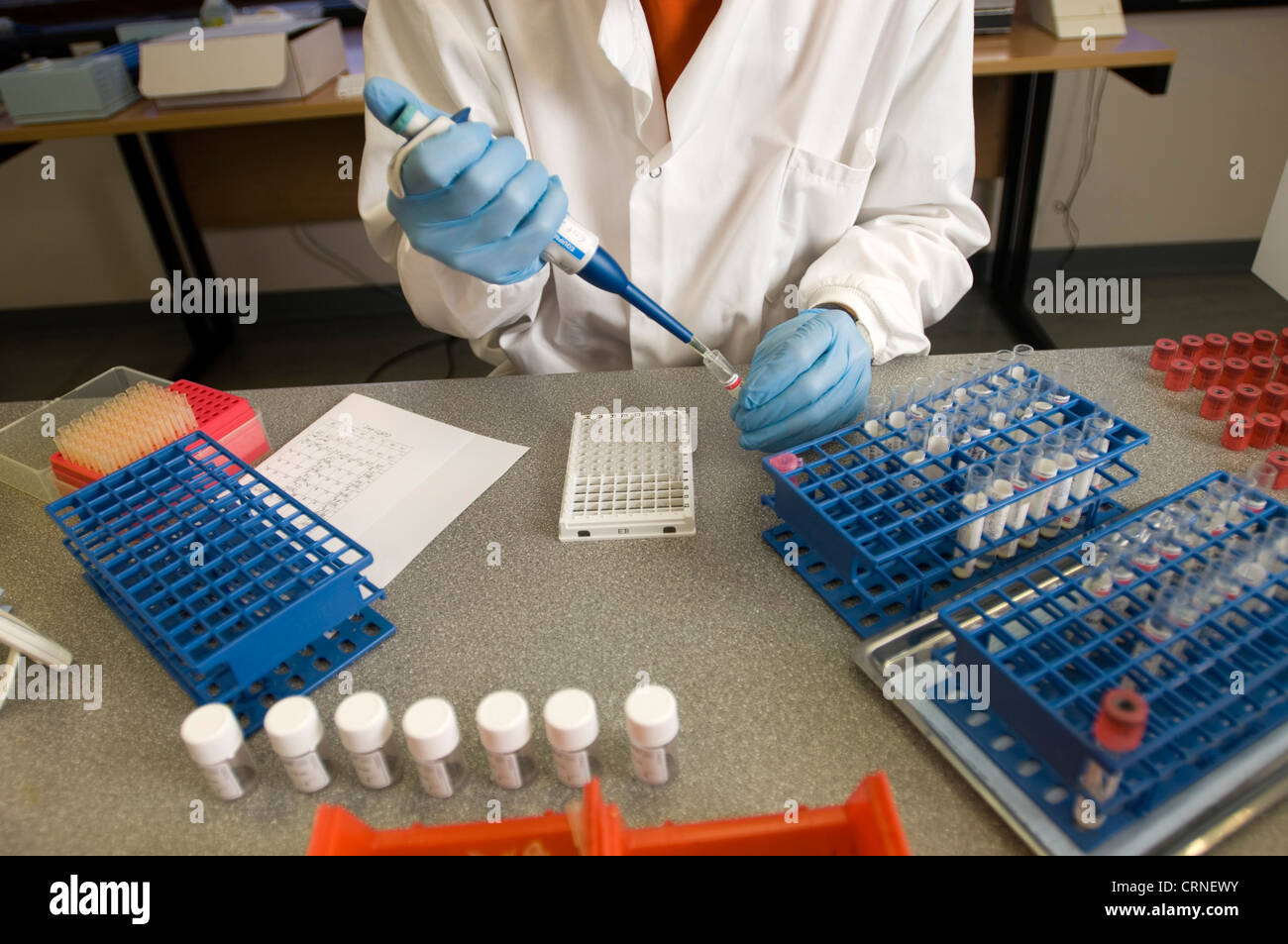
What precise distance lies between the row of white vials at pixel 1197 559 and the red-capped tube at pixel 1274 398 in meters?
0.23

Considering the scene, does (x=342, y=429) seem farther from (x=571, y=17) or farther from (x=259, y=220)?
(x=259, y=220)

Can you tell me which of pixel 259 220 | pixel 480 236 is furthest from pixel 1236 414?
pixel 259 220

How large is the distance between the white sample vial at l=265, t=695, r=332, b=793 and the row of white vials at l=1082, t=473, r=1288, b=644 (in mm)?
576

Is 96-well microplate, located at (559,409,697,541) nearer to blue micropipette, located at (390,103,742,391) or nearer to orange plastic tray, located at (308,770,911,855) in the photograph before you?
blue micropipette, located at (390,103,742,391)

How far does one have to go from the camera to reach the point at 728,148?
1.09 m

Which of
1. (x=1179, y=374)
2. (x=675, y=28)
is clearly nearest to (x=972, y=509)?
(x=1179, y=374)

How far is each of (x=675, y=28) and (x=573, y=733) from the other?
→ 0.87 meters

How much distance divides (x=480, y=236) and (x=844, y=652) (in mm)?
537

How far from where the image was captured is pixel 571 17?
1043 millimetres

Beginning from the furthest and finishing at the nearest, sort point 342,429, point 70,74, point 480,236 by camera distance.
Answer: point 70,74 < point 342,429 < point 480,236

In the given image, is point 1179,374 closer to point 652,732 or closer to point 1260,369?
point 1260,369

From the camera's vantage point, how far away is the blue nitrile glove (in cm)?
89
